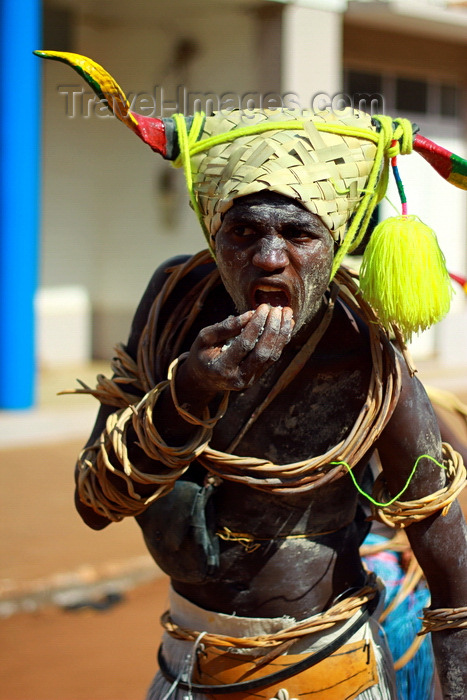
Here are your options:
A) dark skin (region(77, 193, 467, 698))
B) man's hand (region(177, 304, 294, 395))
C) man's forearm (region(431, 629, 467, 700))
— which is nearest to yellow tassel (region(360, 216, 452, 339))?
dark skin (region(77, 193, 467, 698))

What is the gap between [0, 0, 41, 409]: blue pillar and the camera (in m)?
6.53

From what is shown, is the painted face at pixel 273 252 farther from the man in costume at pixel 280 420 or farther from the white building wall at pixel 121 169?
the white building wall at pixel 121 169

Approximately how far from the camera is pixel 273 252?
1327 mm

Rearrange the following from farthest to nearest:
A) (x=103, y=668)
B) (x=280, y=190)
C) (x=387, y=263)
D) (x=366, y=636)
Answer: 1. (x=103, y=668)
2. (x=366, y=636)
3. (x=387, y=263)
4. (x=280, y=190)

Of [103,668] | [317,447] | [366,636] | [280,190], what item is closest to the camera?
[280,190]

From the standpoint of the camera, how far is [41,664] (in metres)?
3.46

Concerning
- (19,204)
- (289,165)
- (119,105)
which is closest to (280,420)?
(289,165)

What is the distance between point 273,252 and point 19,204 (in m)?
5.70

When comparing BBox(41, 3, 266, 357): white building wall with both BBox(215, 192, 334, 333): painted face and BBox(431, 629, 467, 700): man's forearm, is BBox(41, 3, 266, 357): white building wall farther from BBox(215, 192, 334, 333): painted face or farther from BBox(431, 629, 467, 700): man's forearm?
BBox(431, 629, 467, 700): man's forearm

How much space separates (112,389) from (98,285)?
7.64 m

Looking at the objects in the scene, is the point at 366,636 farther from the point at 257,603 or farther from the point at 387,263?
the point at 387,263

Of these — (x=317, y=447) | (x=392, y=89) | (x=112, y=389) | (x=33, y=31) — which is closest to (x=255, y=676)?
(x=317, y=447)

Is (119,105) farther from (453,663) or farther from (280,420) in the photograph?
(453,663)

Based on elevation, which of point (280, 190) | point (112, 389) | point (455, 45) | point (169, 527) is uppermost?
point (455, 45)
